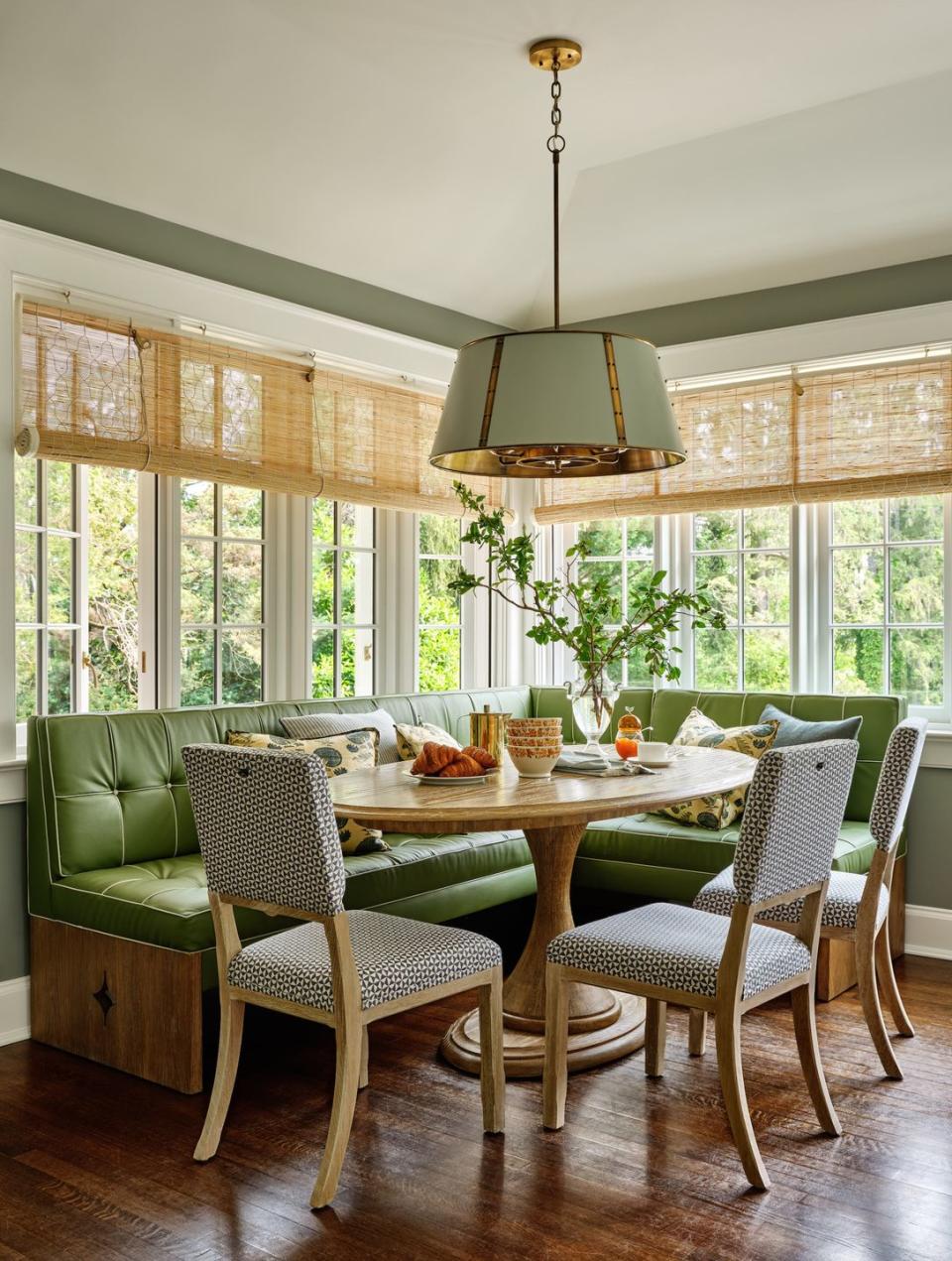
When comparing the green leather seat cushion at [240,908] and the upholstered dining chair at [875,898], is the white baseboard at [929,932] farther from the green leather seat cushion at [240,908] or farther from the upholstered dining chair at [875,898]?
the green leather seat cushion at [240,908]

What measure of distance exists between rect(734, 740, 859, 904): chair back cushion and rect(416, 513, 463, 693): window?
261 centimetres

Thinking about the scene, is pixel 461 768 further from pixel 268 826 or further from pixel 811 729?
pixel 811 729

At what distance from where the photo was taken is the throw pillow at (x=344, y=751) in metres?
3.56

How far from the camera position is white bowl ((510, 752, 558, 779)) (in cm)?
303

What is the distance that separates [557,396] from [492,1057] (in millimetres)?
1528

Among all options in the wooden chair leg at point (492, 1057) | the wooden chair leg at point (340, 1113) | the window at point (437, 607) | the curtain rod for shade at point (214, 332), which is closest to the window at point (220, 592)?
the curtain rod for shade at point (214, 332)

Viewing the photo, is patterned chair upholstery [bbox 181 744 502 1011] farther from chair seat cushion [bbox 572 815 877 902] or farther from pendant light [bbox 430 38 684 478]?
chair seat cushion [bbox 572 815 877 902]

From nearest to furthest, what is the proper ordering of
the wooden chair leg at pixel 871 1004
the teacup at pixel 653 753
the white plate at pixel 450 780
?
the white plate at pixel 450 780 < the wooden chair leg at pixel 871 1004 < the teacup at pixel 653 753

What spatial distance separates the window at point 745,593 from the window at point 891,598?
0.71ft

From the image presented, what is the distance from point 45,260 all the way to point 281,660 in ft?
5.31

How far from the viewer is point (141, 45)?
10.6ft

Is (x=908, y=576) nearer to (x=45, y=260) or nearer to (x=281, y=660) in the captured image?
(x=281, y=660)

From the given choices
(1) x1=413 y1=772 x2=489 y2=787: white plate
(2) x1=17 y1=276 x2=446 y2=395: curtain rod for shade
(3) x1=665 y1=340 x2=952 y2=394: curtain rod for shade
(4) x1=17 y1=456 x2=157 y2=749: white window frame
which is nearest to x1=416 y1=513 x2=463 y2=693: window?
(2) x1=17 y1=276 x2=446 y2=395: curtain rod for shade

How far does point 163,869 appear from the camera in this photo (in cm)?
335
